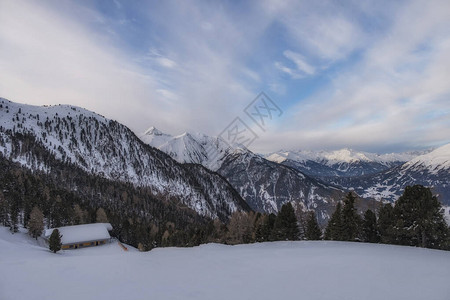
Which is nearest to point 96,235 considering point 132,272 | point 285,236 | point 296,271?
point 285,236

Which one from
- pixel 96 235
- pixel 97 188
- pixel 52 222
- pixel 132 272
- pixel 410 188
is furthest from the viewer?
pixel 97 188

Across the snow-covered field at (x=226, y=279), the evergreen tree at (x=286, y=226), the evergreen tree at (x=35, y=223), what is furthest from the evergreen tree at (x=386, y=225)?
the evergreen tree at (x=35, y=223)

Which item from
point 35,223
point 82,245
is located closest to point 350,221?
point 82,245

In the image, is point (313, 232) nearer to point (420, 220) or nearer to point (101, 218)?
point (420, 220)

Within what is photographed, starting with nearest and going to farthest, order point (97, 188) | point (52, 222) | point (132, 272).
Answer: point (132, 272), point (52, 222), point (97, 188)

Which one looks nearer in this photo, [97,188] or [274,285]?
[274,285]

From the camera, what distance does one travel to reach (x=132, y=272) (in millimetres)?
14578

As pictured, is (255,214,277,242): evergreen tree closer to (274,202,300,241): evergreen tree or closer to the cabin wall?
(274,202,300,241): evergreen tree

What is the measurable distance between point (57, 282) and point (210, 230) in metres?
64.6

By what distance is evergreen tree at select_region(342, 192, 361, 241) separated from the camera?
3593cm

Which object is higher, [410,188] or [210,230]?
[410,188]

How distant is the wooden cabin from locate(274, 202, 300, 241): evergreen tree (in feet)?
189

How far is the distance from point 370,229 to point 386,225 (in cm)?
297

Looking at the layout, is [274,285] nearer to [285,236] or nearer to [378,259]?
[378,259]
